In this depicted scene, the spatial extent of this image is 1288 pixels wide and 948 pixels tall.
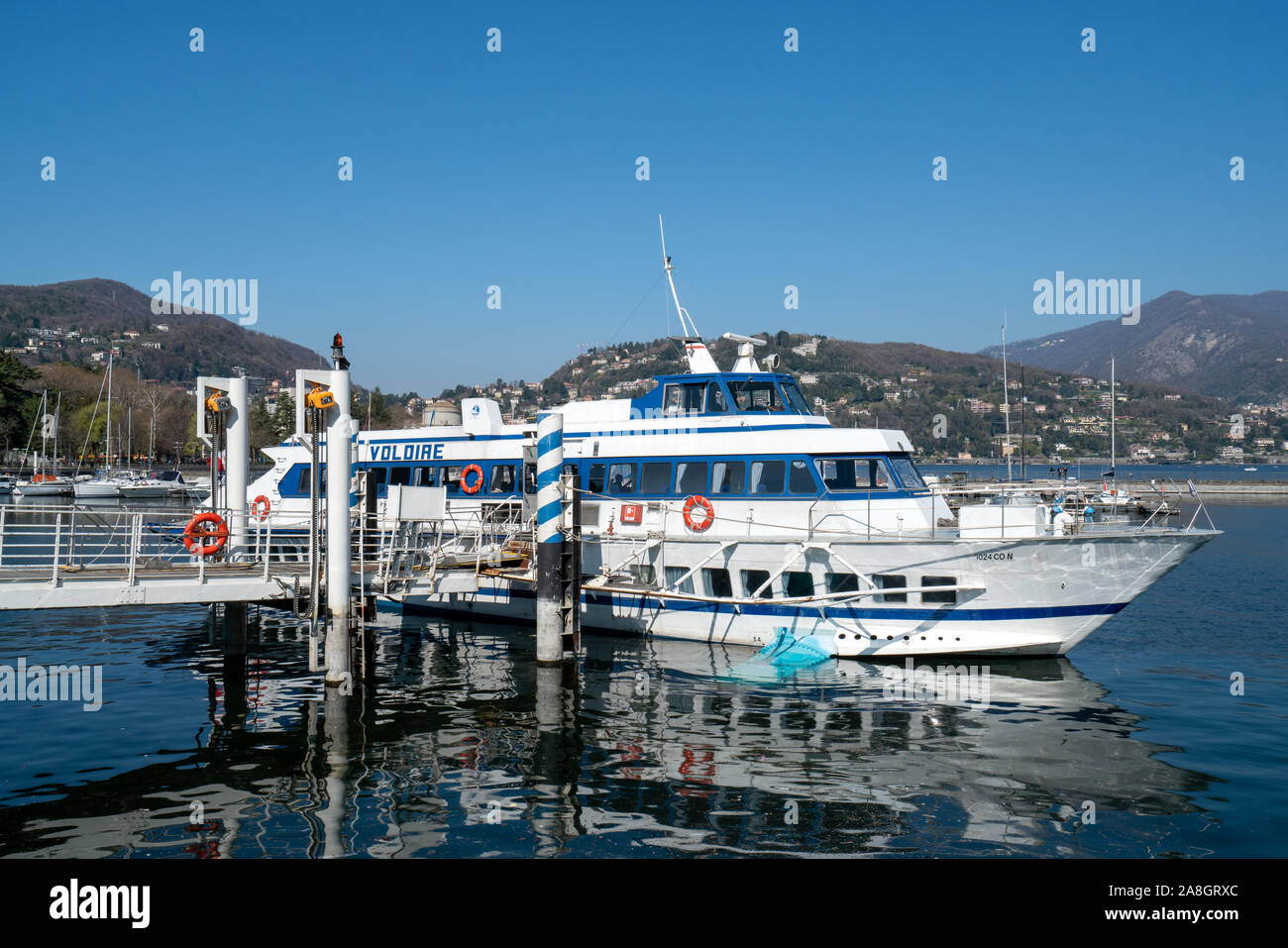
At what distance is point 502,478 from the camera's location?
23.1 m

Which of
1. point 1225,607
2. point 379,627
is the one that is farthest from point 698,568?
point 1225,607

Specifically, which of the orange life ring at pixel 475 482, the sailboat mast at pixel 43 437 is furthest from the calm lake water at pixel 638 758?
the sailboat mast at pixel 43 437

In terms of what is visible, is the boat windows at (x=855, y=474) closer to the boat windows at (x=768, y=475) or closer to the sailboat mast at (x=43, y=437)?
the boat windows at (x=768, y=475)

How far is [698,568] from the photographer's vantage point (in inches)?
750

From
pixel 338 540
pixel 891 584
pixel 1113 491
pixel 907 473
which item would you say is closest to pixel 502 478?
pixel 338 540

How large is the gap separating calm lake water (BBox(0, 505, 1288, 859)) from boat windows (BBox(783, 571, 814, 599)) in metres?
1.50

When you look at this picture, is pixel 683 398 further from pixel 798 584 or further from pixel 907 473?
pixel 798 584

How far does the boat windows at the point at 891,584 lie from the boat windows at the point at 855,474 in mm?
2166

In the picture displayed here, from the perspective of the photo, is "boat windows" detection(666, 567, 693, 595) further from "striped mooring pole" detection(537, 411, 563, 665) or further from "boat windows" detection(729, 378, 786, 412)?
"boat windows" detection(729, 378, 786, 412)

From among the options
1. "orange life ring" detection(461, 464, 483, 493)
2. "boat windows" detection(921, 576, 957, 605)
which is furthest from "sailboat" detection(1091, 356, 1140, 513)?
"orange life ring" detection(461, 464, 483, 493)

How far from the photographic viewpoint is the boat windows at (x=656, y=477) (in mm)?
20562
